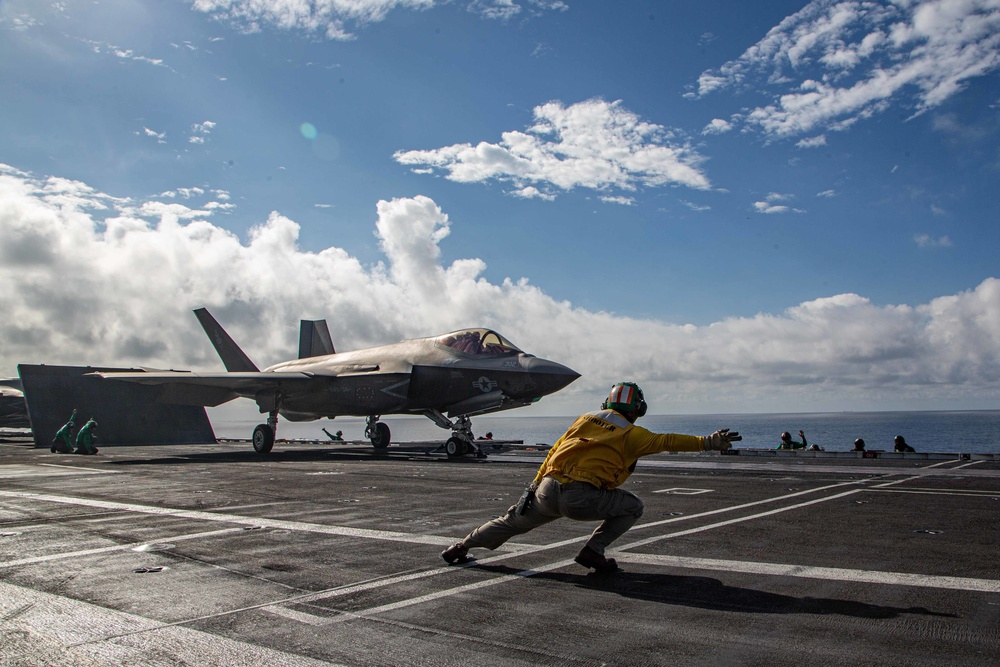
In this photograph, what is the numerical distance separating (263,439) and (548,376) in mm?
13829

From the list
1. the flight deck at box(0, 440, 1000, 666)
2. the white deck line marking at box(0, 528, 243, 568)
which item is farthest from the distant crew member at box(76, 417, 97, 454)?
the white deck line marking at box(0, 528, 243, 568)

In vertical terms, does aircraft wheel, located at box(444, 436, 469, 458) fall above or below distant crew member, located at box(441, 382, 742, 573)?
below

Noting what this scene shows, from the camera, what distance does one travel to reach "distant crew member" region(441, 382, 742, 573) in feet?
20.4

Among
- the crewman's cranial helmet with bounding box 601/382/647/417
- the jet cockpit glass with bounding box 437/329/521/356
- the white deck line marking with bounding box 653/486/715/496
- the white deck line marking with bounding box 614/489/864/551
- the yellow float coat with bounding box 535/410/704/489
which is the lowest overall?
the white deck line marking with bounding box 653/486/715/496

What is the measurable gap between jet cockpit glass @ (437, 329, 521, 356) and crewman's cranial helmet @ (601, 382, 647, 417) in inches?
745

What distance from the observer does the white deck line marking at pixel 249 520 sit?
836 cm

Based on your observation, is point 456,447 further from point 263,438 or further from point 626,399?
point 626,399

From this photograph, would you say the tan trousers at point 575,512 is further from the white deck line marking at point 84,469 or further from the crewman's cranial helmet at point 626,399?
the white deck line marking at point 84,469

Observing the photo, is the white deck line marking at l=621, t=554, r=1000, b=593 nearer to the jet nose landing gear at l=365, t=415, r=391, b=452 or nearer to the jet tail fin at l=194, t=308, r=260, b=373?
the jet nose landing gear at l=365, t=415, r=391, b=452

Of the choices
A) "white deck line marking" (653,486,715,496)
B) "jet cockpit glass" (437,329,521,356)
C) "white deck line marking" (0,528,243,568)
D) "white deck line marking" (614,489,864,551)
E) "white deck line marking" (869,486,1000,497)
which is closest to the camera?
"white deck line marking" (0,528,243,568)

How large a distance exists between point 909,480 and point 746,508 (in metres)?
7.22

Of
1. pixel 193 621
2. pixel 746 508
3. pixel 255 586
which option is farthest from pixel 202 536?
pixel 746 508

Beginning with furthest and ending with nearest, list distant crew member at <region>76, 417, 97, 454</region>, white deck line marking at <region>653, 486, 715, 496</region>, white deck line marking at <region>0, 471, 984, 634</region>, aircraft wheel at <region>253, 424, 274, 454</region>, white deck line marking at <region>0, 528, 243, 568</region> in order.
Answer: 1. aircraft wheel at <region>253, 424, 274, 454</region>
2. distant crew member at <region>76, 417, 97, 454</region>
3. white deck line marking at <region>653, 486, 715, 496</region>
4. white deck line marking at <region>0, 528, 243, 568</region>
5. white deck line marking at <region>0, 471, 984, 634</region>

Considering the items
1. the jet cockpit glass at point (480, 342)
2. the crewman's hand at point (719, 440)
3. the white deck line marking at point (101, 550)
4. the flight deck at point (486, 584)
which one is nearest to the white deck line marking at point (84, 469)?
the flight deck at point (486, 584)
